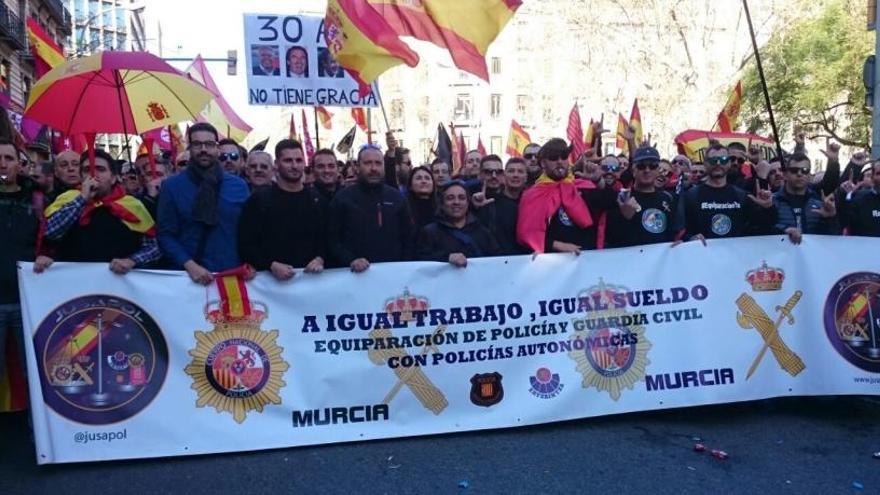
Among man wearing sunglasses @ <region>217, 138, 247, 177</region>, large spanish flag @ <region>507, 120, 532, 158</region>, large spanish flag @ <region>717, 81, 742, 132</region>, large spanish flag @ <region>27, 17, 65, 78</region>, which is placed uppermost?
large spanish flag @ <region>27, 17, 65, 78</region>

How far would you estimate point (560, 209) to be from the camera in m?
5.64

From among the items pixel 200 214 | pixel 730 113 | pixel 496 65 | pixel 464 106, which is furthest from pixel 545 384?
pixel 464 106

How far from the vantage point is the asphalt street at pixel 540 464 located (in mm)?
4340

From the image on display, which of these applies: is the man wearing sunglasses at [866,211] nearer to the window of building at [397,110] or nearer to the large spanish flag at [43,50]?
the large spanish flag at [43,50]

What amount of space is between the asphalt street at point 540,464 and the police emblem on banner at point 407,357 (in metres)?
0.25

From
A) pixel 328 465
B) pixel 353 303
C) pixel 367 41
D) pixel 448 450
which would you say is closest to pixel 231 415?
pixel 328 465

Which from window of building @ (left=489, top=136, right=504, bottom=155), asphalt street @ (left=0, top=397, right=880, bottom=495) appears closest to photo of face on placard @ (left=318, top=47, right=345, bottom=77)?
asphalt street @ (left=0, top=397, right=880, bottom=495)

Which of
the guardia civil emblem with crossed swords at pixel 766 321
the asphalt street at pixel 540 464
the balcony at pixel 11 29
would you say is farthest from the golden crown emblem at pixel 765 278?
the balcony at pixel 11 29

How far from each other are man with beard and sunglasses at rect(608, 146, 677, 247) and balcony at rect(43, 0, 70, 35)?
47.9 metres

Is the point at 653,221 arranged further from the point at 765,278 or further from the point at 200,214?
the point at 200,214

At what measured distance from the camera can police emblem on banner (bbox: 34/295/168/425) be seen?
4.66 m

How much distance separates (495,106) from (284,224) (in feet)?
176

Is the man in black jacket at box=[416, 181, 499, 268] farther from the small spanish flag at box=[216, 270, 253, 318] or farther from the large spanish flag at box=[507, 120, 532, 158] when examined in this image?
the large spanish flag at box=[507, 120, 532, 158]

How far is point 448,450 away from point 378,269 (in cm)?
123
